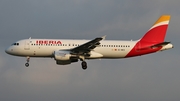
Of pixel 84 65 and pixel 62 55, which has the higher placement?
pixel 62 55

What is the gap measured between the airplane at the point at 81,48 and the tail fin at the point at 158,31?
28cm

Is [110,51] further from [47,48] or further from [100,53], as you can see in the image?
[47,48]

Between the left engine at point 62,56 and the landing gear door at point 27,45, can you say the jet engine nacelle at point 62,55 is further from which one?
the landing gear door at point 27,45

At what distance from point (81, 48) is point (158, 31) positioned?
42.9ft

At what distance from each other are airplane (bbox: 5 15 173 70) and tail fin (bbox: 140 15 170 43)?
0.28 m

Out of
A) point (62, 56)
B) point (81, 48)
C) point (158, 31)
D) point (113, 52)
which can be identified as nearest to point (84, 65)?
point (81, 48)

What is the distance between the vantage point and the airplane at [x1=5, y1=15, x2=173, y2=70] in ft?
274

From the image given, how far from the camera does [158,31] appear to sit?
89250 mm

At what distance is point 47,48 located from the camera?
84000 mm

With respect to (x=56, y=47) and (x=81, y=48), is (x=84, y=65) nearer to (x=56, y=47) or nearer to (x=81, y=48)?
(x=81, y=48)

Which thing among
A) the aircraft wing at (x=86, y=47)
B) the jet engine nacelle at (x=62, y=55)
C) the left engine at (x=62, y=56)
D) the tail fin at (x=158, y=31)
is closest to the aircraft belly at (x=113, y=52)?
the aircraft wing at (x=86, y=47)

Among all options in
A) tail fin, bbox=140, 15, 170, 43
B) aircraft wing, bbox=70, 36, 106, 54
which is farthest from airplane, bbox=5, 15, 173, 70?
tail fin, bbox=140, 15, 170, 43

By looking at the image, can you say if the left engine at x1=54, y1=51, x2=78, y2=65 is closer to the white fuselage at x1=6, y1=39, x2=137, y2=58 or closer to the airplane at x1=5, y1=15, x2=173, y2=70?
the airplane at x1=5, y1=15, x2=173, y2=70

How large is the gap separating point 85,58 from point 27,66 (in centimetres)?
813
